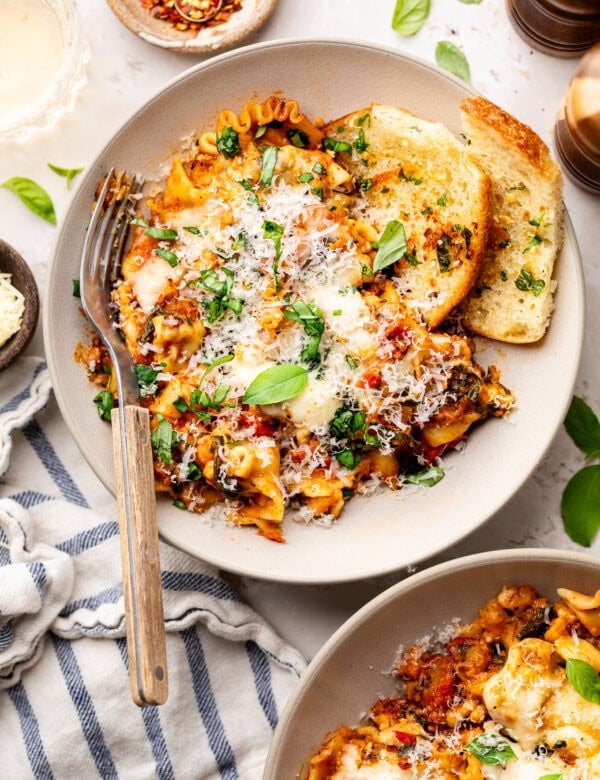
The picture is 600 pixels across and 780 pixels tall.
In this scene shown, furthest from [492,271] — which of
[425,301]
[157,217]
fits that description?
[157,217]

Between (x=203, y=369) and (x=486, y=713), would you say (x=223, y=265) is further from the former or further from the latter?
(x=486, y=713)

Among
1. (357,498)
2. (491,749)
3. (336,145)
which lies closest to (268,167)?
(336,145)

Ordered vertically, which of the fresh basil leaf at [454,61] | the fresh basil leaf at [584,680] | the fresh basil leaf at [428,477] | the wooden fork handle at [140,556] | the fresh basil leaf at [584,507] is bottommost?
the fresh basil leaf at [584,507]

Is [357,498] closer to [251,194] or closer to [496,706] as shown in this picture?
[496,706]

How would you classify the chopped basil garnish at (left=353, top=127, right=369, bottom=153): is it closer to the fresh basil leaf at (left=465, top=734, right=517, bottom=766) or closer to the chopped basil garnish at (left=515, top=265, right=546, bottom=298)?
the chopped basil garnish at (left=515, top=265, right=546, bottom=298)

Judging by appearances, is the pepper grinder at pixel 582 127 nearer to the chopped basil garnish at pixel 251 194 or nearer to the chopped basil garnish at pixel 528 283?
the chopped basil garnish at pixel 528 283

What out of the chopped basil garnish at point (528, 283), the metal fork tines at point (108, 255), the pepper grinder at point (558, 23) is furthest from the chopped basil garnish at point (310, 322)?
the pepper grinder at point (558, 23)

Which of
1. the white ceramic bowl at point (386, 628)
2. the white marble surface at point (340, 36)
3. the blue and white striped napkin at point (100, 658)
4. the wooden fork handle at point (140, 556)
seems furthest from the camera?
the white marble surface at point (340, 36)
